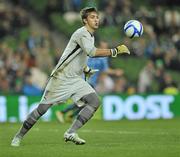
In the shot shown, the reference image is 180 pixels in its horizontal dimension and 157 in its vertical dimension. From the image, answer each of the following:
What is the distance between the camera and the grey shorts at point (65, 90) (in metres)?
12.4

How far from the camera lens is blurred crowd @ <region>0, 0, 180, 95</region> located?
956 inches

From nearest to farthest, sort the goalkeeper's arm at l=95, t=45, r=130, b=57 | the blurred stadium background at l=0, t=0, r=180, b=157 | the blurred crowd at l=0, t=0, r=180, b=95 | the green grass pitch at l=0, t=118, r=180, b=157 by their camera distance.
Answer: the green grass pitch at l=0, t=118, r=180, b=157 → the goalkeeper's arm at l=95, t=45, r=130, b=57 → the blurred stadium background at l=0, t=0, r=180, b=157 → the blurred crowd at l=0, t=0, r=180, b=95

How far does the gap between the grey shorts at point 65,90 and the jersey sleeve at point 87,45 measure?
1.96 feet

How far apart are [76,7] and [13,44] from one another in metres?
3.08

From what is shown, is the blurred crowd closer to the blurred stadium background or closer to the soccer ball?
the blurred stadium background

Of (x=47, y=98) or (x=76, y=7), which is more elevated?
(x=76, y=7)

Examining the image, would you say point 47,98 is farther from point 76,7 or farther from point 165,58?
point 76,7

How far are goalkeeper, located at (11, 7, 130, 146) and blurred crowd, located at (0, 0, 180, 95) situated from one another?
35.0 feet

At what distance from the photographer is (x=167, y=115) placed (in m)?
23.0

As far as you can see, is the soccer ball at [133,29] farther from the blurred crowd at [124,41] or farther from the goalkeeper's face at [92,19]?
the blurred crowd at [124,41]

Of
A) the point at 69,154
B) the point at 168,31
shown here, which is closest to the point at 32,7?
the point at 168,31

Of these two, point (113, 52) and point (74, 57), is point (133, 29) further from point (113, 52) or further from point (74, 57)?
point (74, 57)

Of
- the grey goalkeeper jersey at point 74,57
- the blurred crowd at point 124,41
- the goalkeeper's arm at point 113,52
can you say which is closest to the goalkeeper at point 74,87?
the grey goalkeeper jersey at point 74,57

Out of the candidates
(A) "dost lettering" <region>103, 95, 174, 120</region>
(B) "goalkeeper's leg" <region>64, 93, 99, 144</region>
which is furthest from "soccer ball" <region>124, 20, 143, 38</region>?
(A) "dost lettering" <region>103, 95, 174, 120</region>
